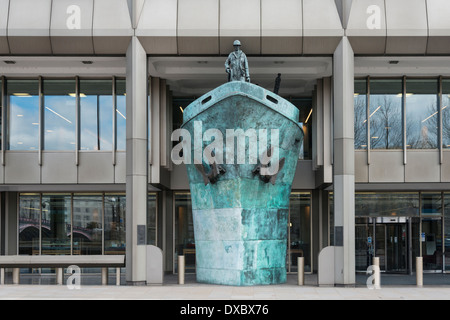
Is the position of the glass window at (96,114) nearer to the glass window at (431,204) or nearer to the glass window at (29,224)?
the glass window at (29,224)

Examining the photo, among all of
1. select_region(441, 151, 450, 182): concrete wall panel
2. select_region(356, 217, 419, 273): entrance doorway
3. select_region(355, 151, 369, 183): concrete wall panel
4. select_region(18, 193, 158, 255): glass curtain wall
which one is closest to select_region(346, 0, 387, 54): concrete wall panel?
select_region(355, 151, 369, 183): concrete wall panel

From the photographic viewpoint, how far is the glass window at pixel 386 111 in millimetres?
18828

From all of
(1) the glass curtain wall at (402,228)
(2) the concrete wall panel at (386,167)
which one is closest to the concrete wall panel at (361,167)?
(2) the concrete wall panel at (386,167)

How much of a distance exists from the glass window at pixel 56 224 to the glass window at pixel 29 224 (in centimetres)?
23

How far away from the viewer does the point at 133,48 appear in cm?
1516

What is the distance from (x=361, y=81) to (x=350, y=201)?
5758 millimetres

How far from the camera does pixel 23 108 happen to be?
63.2 feet

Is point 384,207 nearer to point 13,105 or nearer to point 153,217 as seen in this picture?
point 153,217

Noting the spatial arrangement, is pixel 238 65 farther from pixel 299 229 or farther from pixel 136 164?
pixel 299 229

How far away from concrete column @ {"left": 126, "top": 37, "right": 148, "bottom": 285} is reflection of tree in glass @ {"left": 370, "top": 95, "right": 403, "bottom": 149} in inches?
324

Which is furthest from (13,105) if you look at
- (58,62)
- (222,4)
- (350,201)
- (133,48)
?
(350,201)

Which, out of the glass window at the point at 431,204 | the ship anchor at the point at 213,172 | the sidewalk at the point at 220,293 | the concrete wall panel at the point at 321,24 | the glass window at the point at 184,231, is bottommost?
the sidewalk at the point at 220,293

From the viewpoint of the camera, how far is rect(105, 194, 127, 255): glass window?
19.6 metres

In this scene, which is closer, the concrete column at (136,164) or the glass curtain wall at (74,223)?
the concrete column at (136,164)
